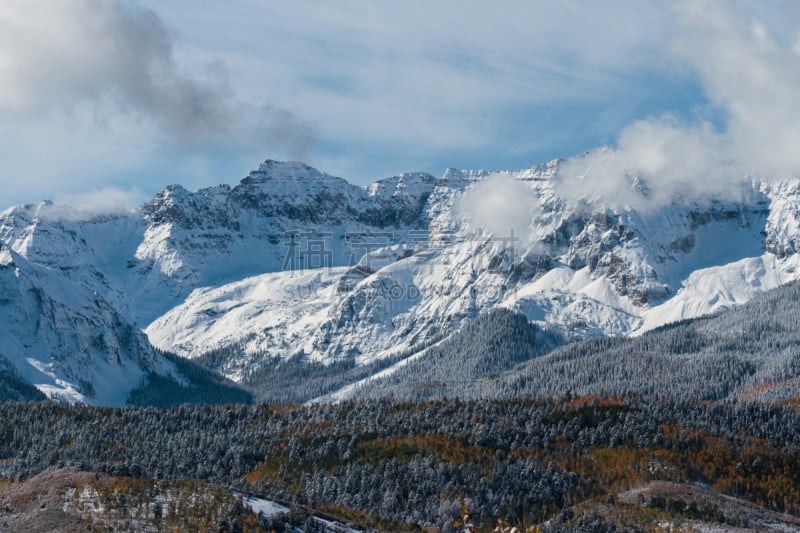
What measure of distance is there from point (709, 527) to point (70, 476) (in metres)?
100.0

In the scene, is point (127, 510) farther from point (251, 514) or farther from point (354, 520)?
point (354, 520)

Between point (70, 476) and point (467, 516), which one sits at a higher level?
point (70, 476)

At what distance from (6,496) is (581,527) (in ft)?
292

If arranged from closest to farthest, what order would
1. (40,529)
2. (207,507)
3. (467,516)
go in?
(467,516) → (40,529) → (207,507)

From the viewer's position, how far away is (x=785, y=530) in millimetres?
198250

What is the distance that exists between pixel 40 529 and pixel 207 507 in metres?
24.3

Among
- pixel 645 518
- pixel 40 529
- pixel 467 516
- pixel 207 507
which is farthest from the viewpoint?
pixel 645 518

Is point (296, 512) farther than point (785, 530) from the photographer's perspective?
No

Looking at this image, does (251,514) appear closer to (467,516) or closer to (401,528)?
(401,528)

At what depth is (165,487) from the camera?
19900 centimetres

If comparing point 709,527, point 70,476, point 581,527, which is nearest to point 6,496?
point 70,476

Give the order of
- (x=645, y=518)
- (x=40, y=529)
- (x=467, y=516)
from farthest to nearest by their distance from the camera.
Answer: (x=645, y=518)
(x=40, y=529)
(x=467, y=516)

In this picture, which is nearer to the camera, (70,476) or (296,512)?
(296,512)

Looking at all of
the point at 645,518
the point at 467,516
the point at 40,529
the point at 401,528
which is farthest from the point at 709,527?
the point at 467,516
